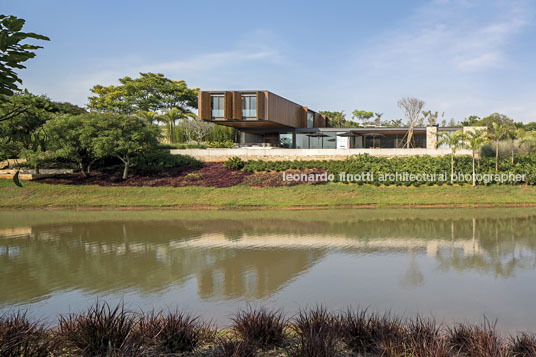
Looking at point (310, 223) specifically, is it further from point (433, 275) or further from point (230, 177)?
point (230, 177)

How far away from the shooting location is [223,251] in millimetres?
12289

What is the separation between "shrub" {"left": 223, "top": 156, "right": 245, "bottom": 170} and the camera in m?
32.9

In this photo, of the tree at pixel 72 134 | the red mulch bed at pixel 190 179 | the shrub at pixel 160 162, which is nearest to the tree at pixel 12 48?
the red mulch bed at pixel 190 179

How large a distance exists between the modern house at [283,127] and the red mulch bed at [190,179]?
8.56 meters

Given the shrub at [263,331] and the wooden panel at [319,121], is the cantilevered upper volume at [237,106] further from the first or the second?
the shrub at [263,331]

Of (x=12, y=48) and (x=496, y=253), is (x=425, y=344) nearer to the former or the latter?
(x=12, y=48)

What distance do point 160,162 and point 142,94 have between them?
31110 mm

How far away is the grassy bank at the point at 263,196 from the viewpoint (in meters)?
24.2

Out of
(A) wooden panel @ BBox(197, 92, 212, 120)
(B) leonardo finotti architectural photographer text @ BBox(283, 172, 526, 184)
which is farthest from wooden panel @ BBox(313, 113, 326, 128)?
(B) leonardo finotti architectural photographer text @ BBox(283, 172, 526, 184)

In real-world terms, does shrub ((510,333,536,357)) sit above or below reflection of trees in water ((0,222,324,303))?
above

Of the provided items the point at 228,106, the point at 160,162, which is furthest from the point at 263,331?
the point at 228,106

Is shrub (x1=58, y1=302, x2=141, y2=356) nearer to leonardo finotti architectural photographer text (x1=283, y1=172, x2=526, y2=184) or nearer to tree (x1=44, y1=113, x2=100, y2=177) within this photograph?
leonardo finotti architectural photographer text (x1=283, y1=172, x2=526, y2=184)

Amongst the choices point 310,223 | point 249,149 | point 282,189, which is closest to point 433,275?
point 310,223

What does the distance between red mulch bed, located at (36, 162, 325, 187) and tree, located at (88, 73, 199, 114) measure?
3029 centimetres
